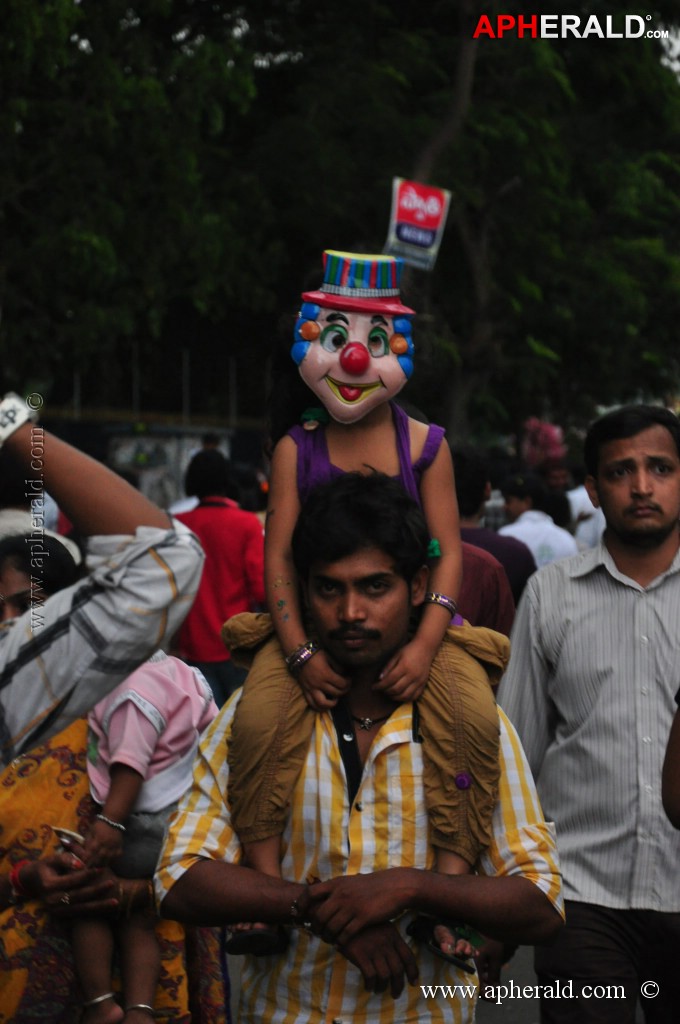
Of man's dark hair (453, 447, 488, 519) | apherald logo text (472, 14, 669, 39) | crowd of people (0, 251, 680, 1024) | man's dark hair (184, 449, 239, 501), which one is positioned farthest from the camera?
apherald logo text (472, 14, 669, 39)

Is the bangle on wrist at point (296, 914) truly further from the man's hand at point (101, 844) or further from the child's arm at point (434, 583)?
the man's hand at point (101, 844)

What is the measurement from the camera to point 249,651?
331 centimetres

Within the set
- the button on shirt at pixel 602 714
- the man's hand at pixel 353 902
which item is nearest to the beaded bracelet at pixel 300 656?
the man's hand at pixel 353 902

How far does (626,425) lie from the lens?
435cm

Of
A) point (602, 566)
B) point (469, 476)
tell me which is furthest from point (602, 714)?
point (469, 476)

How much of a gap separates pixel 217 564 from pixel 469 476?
241 cm

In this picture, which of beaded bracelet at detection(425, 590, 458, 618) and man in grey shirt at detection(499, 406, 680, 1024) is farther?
man in grey shirt at detection(499, 406, 680, 1024)

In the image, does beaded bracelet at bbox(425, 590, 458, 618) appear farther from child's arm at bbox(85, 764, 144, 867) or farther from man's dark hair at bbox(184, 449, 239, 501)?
man's dark hair at bbox(184, 449, 239, 501)

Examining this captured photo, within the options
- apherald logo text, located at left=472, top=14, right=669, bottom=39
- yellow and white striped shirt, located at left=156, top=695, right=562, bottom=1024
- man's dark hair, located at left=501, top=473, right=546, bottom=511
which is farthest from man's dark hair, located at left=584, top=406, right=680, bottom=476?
apherald logo text, located at left=472, top=14, right=669, bottom=39

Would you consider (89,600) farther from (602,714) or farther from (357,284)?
(602,714)

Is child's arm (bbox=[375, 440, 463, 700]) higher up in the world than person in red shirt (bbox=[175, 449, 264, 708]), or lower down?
higher up

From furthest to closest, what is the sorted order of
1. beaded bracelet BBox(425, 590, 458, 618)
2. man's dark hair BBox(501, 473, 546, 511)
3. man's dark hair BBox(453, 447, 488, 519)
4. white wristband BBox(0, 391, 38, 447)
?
man's dark hair BBox(501, 473, 546, 511)
man's dark hair BBox(453, 447, 488, 519)
beaded bracelet BBox(425, 590, 458, 618)
white wristband BBox(0, 391, 38, 447)

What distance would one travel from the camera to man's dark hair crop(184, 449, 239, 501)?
849cm

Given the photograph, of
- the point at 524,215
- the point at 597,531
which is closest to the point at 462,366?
the point at 524,215
